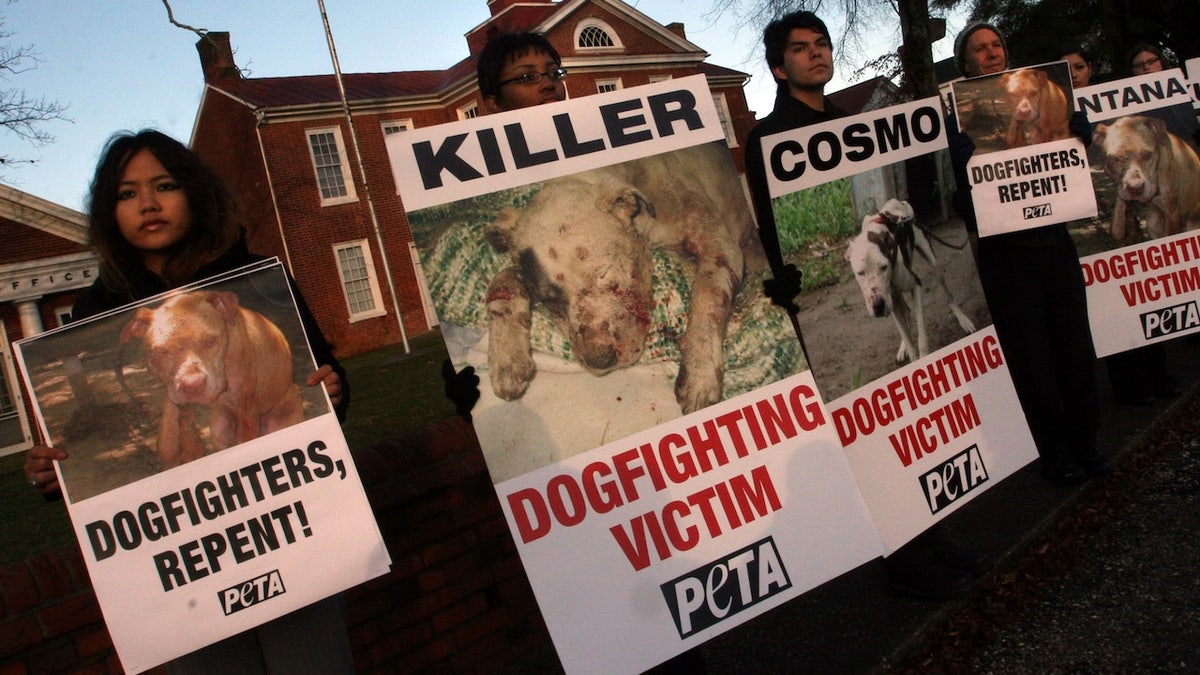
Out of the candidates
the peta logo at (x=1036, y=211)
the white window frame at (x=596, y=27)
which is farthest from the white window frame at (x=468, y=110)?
the peta logo at (x=1036, y=211)

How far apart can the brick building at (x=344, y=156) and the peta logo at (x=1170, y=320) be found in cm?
2044

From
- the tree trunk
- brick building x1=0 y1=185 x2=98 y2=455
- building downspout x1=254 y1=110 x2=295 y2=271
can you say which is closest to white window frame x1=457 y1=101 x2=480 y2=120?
building downspout x1=254 y1=110 x2=295 y2=271

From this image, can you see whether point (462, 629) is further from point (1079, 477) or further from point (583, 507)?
point (1079, 477)

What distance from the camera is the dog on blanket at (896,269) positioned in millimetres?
2719

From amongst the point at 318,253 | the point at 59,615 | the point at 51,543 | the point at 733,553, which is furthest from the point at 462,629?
Result: the point at 318,253

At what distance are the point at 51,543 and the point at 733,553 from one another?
17.3ft

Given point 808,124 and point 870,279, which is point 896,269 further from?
point 808,124

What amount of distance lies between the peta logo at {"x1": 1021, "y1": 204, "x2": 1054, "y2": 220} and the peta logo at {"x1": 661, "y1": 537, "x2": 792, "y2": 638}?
2444 mm

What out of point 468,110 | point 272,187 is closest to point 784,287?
point 272,187

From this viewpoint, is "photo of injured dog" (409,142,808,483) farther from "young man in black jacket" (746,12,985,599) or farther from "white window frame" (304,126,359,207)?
"white window frame" (304,126,359,207)

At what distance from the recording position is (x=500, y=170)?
207cm

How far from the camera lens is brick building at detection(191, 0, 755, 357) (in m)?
25.8

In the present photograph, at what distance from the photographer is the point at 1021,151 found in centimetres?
379

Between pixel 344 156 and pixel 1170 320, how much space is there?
25.6 metres
